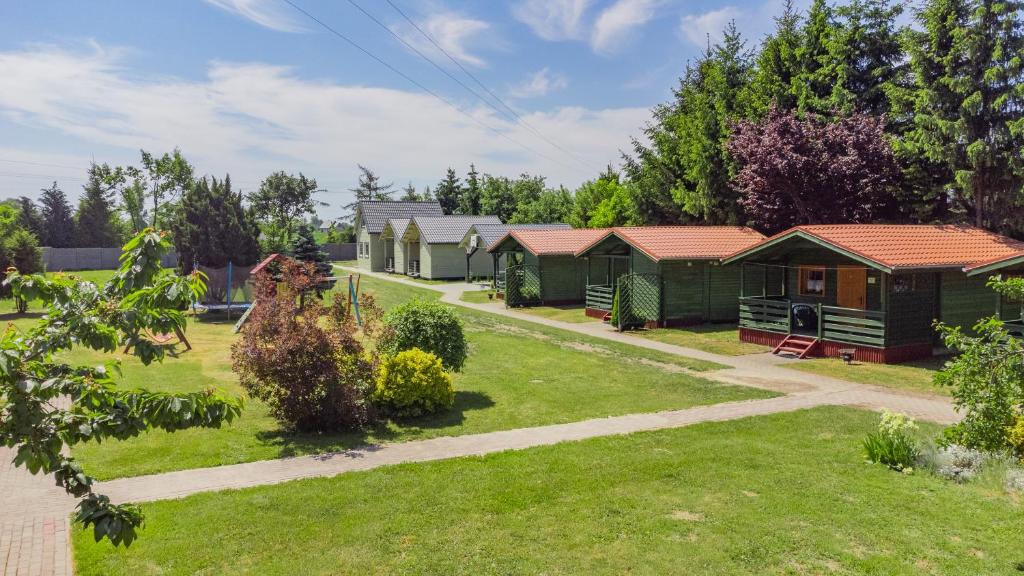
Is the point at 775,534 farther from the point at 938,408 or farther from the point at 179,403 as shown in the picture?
the point at 938,408

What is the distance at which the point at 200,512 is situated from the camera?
7.80 meters

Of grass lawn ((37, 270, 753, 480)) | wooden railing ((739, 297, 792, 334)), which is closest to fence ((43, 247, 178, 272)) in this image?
grass lawn ((37, 270, 753, 480))

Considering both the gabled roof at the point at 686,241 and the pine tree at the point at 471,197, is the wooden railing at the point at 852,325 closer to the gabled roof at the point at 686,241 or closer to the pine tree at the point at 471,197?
the gabled roof at the point at 686,241

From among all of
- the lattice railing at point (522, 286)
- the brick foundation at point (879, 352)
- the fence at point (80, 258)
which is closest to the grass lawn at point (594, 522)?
the brick foundation at point (879, 352)

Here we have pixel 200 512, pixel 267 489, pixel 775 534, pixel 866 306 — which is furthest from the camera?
pixel 866 306

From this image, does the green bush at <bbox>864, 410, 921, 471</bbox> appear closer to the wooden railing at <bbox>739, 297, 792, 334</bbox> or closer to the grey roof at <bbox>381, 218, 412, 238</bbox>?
the wooden railing at <bbox>739, 297, 792, 334</bbox>

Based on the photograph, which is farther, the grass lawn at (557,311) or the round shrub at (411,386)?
the grass lawn at (557,311)

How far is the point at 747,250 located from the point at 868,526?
582 inches

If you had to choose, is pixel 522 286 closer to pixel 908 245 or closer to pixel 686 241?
pixel 686 241

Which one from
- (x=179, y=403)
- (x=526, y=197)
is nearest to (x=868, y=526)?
(x=179, y=403)

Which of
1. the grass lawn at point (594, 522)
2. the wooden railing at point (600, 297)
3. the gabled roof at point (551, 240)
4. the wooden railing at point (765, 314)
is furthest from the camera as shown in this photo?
the gabled roof at point (551, 240)

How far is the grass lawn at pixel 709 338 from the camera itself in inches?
794

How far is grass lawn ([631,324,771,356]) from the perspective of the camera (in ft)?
66.1

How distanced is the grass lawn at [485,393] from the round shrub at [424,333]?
0.94 m
